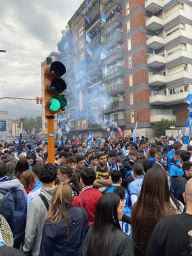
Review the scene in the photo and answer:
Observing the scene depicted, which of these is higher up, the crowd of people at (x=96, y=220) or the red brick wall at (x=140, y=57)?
the red brick wall at (x=140, y=57)

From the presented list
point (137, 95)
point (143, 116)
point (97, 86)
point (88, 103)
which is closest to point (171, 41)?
point (137, 95)

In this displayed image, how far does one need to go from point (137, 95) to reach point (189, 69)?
8.28m

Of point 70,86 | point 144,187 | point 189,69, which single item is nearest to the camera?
point 144,187

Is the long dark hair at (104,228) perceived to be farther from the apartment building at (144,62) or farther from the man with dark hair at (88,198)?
the apartment building at (144,62)

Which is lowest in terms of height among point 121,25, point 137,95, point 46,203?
point 46,203

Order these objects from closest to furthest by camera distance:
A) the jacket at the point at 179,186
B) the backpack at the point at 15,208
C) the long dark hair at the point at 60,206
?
the long dark hair at the point at 60,206
the backpack at the point at 15,208
the jacket at the point at 179,186

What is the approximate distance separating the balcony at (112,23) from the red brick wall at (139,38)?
6.14 meters

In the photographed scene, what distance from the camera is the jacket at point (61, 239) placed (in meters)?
2.13

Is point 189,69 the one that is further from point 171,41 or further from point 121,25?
point 121,25

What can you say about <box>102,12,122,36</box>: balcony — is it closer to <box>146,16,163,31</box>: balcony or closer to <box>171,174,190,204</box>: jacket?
<box>146,16,163,31</box>: balcony

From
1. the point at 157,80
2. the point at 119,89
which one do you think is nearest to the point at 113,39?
the point at 119,89

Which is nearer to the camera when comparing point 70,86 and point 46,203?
point 46,203

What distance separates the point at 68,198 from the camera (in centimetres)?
229

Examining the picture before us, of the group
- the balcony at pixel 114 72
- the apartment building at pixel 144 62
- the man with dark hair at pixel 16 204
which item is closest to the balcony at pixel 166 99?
the apartment building at pixel 144 62
